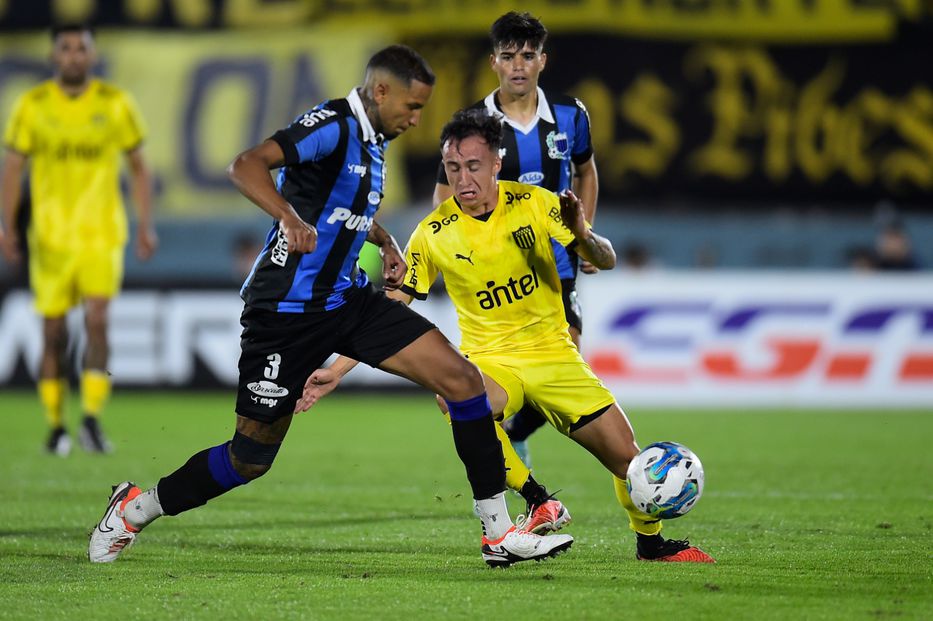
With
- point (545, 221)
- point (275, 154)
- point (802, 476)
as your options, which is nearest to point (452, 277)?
point (545, 221)

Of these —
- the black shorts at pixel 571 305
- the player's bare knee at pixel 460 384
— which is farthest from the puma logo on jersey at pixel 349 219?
the black shorts at pixel 571 305

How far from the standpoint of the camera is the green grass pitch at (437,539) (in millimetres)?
4531

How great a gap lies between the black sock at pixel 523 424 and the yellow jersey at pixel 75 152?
3.56 meters

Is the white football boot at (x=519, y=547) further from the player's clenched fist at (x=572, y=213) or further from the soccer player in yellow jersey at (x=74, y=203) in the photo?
the soccer player in yellow jersey at (x=74, y=203)

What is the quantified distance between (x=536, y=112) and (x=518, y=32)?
42cm

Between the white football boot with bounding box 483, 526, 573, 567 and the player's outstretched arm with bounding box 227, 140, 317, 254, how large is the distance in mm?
1230

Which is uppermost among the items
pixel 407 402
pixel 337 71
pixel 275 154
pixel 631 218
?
pixel 275 154

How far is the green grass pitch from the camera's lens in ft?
14.9

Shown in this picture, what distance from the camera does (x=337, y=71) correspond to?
17125mm

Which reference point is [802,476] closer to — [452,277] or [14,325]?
[452,277]

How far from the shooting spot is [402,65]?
520 centimetres

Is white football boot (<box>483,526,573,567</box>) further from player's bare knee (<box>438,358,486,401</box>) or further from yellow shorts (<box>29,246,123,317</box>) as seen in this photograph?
yellow shorts (<box>29,246,123,317</box>)

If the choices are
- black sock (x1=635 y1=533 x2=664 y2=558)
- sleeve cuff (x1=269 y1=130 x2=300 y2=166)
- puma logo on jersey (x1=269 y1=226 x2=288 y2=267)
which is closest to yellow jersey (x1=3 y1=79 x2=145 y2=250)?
puma logo on jersey (x1=269 y1=226 x2=288 y2=267)

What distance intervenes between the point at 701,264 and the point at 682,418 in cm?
452
